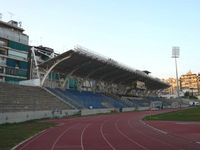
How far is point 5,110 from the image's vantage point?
933 inches

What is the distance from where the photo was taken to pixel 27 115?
26.7 m

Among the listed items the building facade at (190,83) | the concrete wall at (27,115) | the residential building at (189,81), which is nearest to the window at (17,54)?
the concrete wall at (27,115)

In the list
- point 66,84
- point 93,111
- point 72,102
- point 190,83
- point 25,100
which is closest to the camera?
point 25,100

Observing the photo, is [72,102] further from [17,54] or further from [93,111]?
[17,54]

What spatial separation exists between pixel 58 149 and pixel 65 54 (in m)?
29.1

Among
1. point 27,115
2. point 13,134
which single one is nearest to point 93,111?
point 27,115

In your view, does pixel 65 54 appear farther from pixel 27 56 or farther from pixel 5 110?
pixel 27 56

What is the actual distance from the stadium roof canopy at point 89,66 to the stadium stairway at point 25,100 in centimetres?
782

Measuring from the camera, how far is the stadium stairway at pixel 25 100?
84.2 ft

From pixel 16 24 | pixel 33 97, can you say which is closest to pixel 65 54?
pixel 33 97

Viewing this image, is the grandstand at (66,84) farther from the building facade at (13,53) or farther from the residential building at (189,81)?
the residential building at (189,81)

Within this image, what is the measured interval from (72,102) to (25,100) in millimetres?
12488

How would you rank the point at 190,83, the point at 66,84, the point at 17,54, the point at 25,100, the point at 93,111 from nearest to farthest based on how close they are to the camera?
the point at 25,100 → the point at 93,111 → the point at 66,84 → the point at 17,54 → the point at 190,83

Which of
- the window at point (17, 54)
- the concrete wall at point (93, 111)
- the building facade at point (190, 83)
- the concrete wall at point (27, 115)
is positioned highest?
the window at point (17, 54)
